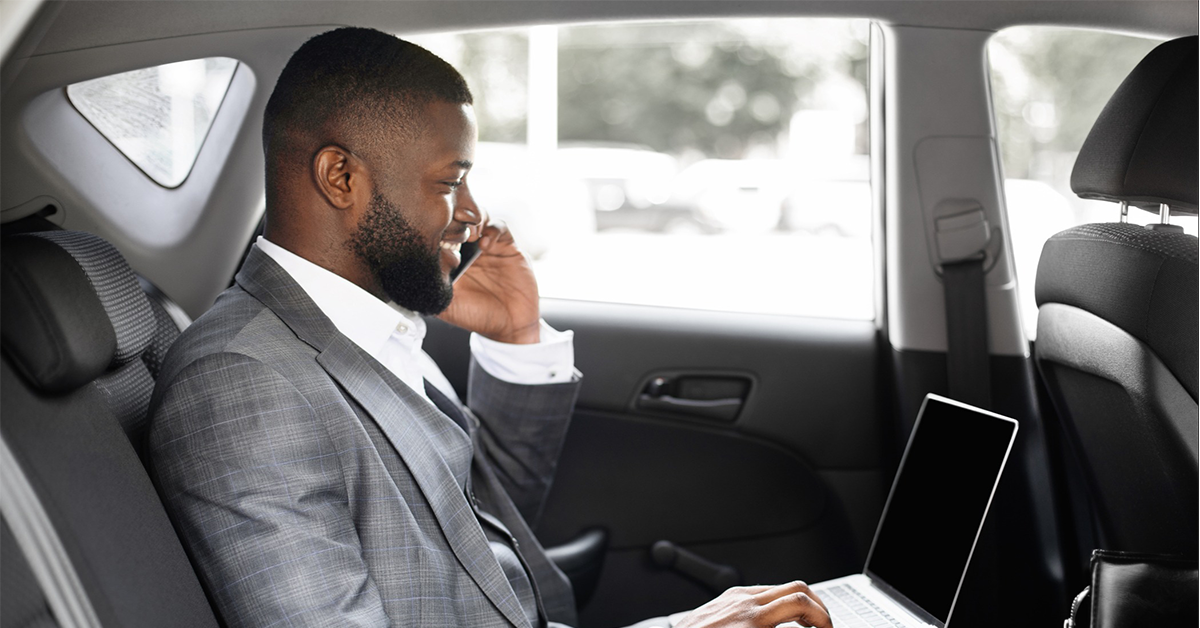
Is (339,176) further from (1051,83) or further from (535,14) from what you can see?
(1051,83)

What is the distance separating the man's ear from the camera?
4.50 feet

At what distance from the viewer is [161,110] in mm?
1893

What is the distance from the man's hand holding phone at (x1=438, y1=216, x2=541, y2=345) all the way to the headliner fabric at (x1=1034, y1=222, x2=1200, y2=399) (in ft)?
3.11

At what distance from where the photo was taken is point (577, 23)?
1873 millimetres

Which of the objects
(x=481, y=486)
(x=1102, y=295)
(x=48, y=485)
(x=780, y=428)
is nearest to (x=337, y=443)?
(x=48, y=485)

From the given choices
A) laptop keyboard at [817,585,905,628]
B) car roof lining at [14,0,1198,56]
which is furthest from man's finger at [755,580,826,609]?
car roof lining at [14,0,1198,56]

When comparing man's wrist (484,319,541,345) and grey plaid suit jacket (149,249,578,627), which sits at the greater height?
man's wrist (484,319,541,345)

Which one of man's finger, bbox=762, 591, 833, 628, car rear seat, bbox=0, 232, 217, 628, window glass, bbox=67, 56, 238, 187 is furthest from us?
window glass, bbox=67, 56, 238, 187

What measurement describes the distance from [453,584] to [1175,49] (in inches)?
50.0

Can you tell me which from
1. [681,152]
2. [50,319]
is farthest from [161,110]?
[681,152]

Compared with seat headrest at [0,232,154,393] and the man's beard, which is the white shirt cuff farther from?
Answer: seat headrest at [0,232,154,393]

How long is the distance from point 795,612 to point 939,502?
1.35ft

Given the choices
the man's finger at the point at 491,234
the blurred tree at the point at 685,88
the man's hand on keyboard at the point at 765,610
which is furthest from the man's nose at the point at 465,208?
the blurred tree at the point at 685,88

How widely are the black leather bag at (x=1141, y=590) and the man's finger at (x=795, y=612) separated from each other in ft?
1.01
